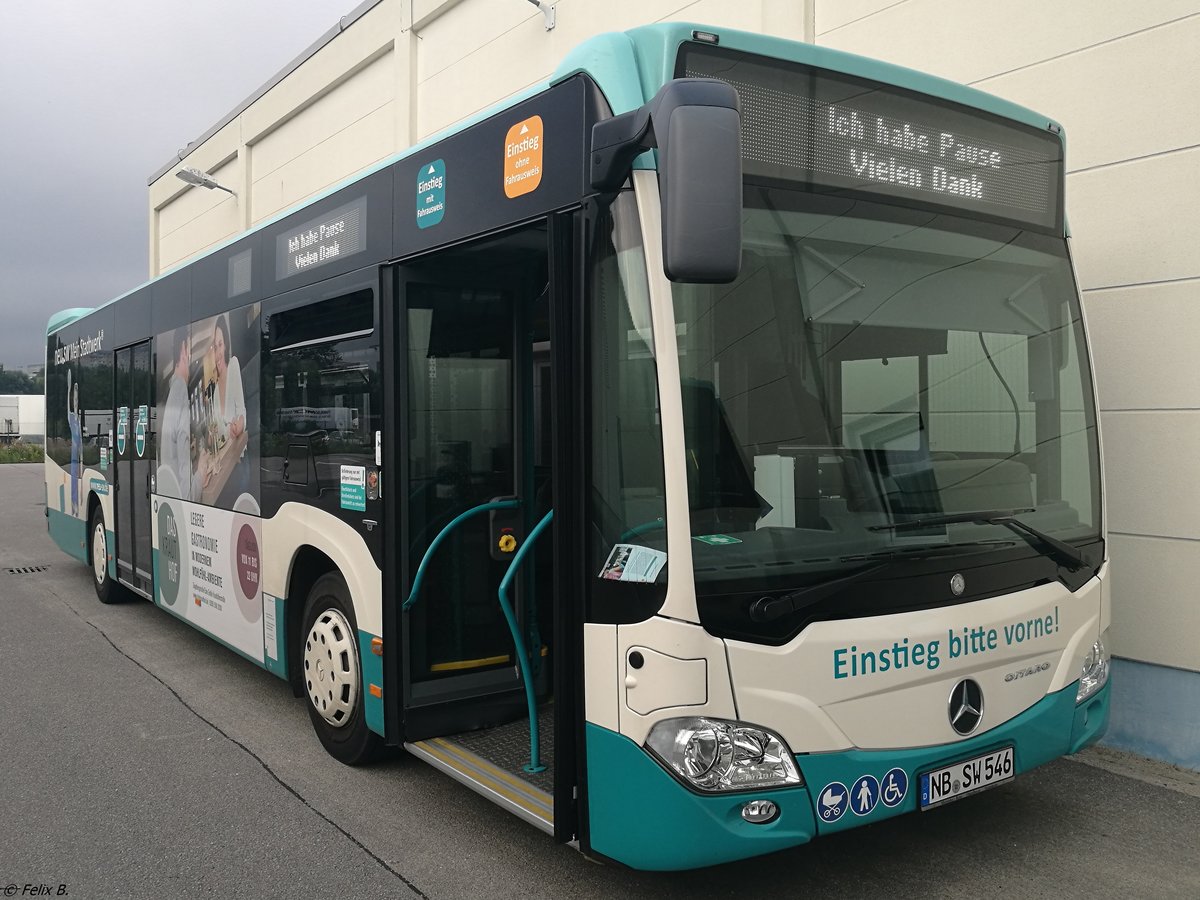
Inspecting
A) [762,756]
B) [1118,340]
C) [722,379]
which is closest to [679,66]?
[722,379]

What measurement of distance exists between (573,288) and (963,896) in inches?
98.8

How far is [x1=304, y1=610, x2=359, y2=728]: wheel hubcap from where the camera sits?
4.73 meters

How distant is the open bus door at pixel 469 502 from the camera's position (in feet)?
14.3

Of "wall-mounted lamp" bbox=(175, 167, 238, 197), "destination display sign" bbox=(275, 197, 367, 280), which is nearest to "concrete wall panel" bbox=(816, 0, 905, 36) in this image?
"destination display sign" bbox=(275, 197, 367, 280)

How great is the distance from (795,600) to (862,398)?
0.70 m

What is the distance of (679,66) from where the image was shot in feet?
9.75

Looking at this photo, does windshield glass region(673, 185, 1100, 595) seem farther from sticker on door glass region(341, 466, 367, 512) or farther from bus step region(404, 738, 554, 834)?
sticker on door glass region(341, 466, 367, 512)

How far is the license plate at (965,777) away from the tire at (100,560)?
7957 millimetres

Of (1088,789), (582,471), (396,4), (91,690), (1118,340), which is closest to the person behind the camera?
(582,471)

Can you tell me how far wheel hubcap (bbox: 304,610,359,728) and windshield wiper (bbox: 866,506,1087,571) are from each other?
2702mm

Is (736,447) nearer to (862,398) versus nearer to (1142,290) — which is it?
(862,398)

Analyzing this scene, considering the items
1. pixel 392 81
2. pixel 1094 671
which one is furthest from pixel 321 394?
pixel 392 81

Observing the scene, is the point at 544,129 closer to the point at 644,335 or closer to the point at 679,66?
the point at 679,66

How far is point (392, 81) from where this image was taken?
12602mm
